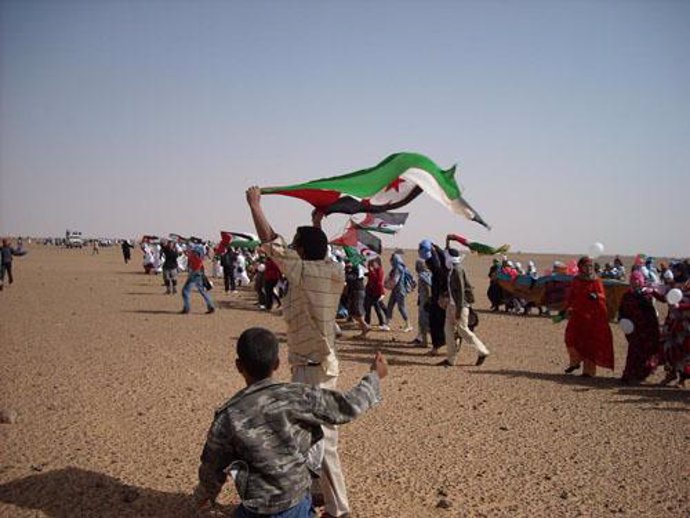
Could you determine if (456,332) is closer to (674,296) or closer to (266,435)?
(674,296)

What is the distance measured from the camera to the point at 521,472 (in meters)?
4.57

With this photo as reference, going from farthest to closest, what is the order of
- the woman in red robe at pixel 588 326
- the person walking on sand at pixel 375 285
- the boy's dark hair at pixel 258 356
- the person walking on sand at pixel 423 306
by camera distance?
the person walking on sand at pixel 375 285 → the person walking on sand at pixel 423 306 → the woman in red robe at pixel 588 326 → the boy's dark hair at pixel 258 356

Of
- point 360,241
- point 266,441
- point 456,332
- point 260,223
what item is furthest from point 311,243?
point 360,241

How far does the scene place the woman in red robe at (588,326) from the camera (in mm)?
8328

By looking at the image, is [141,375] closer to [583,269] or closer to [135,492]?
[135,492]

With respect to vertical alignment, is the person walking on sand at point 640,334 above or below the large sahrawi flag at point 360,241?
below

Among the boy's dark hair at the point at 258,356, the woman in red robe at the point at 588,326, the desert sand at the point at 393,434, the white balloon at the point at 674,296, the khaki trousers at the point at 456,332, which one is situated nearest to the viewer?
the boy's dark hair at the point at 258,356

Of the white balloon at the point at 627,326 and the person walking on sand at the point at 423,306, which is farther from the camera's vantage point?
the person walking on sand at the point at 423,306

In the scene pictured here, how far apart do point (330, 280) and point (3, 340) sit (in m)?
9.34

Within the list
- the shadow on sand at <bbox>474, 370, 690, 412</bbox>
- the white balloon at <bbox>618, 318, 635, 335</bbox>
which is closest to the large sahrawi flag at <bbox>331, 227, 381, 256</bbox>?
the shadow on sand at <bbox>474, 370, 690, 412</bbox>

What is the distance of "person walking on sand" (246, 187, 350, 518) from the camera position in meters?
3.38

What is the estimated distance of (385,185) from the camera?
4152mm

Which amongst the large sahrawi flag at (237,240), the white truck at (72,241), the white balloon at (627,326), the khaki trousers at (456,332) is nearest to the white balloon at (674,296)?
the white balloon at (627,326)

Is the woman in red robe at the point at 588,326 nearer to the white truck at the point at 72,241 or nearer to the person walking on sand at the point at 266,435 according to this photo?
the person walking on sand at the point at 266,435
